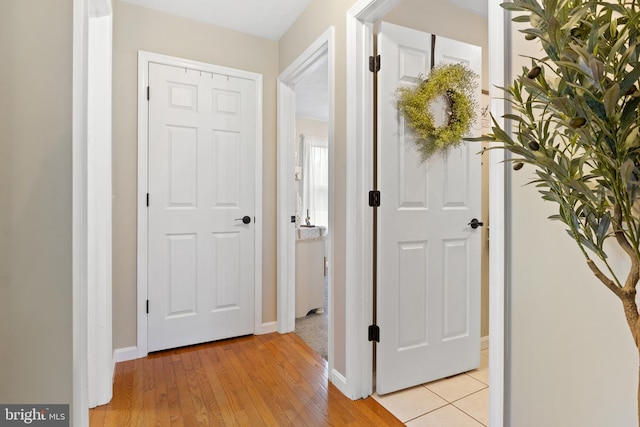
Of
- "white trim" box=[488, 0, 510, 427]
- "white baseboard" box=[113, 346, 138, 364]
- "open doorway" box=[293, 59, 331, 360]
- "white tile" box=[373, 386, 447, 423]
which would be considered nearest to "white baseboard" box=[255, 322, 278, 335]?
"open doorway" box=[293, 59, 331, 360]

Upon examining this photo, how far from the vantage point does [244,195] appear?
9.06 feet

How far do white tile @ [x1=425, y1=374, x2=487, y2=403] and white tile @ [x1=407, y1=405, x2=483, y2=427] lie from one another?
116 millimetres

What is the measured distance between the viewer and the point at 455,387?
1.98m

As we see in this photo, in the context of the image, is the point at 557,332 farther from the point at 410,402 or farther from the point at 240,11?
the point at 240,11

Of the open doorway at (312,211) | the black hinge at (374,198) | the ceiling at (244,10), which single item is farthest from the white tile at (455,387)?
the ceiling at (244,10)

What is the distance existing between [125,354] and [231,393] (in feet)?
3.14

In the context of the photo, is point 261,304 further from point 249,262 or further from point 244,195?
point 244,195

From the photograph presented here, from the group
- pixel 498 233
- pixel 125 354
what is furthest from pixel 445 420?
pixel 125 354

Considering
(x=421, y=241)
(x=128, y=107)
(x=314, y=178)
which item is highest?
(x=128, y=107)

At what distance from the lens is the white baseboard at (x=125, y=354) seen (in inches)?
90.7

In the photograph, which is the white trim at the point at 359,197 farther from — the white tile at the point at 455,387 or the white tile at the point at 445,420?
the white tile at the point at 455,387

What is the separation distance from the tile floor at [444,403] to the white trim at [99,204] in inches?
59.8

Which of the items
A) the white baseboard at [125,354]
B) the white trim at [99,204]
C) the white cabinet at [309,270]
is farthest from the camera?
the white cabinet at [309,270]

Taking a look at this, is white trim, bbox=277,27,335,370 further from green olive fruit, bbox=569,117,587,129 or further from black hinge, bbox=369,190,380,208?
green olive fruit, bbox=569,117,587,129
